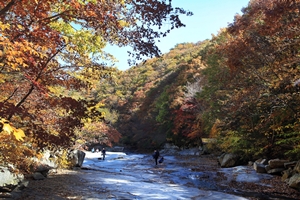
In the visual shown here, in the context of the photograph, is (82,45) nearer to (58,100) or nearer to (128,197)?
(58,100)

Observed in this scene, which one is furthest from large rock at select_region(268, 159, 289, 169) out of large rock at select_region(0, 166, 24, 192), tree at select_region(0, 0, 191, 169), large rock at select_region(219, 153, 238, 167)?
large rock at select_region(0, 166, 24, 192)

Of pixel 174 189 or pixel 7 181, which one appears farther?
pixel 174 189

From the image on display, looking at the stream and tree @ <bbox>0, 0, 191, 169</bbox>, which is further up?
tree @ <bbox>0, 0, 191, 169</bbox>

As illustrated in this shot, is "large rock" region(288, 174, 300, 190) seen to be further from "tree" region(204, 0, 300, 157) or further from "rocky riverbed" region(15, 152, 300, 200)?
"tree" region(204, 0, 300, 157)

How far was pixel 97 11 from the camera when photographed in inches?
208

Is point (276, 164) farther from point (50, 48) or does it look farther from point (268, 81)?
point (50, 48)

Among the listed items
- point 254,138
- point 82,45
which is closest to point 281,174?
point 254,138

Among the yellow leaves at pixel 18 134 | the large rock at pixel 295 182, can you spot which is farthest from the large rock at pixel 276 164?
the yellow leaves at pixel 18 134

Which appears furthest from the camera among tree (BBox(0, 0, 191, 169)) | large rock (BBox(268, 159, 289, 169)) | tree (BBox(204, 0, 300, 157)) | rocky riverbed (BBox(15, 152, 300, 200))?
large rock (BBox(268, 159, 289, 169))

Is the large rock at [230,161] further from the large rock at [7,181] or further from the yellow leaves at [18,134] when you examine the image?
the yellow leaves at [18,134]

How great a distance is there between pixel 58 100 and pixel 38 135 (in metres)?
0.91

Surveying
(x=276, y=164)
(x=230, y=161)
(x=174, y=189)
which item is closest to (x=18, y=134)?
(x=174, y=189)

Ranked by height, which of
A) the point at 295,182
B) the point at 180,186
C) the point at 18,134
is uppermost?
the point at 18,134

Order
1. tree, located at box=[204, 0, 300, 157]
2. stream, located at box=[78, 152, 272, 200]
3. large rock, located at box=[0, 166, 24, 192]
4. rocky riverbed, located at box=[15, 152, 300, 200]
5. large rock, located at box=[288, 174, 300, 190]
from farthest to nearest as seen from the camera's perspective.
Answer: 1. large rock, located at box=[288, 174, 300, 190]
2. tree, located at box=[204, 0, 300, 157]
3. stream, located at box=[78, 152, 272, 200]
4. rocky riverbed, located at box=[15, 152, 300, 200]
5. large rock, located at box=[0, 166, 24, 192]
